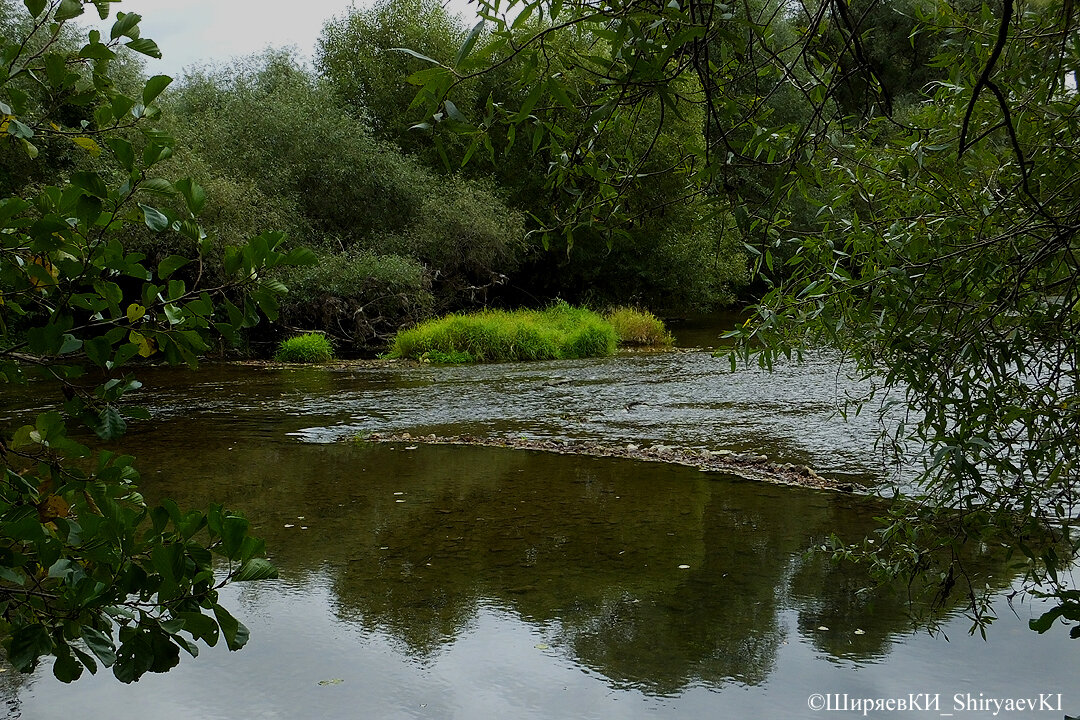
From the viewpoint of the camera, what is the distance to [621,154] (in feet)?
9.48

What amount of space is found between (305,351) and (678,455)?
13349 mm

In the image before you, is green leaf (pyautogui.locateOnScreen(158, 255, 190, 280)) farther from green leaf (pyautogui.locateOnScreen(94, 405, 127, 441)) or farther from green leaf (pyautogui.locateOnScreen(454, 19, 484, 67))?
green leaf (pyautogui.locateOnScreen(454, 19, 484, 67))

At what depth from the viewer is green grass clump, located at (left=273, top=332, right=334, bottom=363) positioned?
66.8ft

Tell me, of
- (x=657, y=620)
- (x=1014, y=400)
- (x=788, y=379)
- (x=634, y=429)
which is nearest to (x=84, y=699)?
(x=657, y=620)

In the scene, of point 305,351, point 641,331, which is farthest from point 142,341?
point 641,331

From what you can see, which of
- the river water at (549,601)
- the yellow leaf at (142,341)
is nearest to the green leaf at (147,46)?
the yellow leaf at (142,341)

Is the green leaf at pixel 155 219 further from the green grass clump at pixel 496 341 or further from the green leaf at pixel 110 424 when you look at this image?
the green grass clump at pixel 496 341

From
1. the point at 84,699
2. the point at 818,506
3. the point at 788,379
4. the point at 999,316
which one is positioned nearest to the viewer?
the point at 999,316

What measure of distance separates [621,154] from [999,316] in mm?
1389

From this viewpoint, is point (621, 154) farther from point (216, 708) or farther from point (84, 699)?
point (84, 699)

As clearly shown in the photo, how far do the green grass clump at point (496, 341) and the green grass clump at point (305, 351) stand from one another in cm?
145

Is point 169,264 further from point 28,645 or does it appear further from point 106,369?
point 28,645

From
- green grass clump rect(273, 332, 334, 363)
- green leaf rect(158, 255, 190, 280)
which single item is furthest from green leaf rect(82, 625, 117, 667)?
green grass clump rect(273, 332, 334, 363)

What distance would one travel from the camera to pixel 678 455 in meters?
8.81
